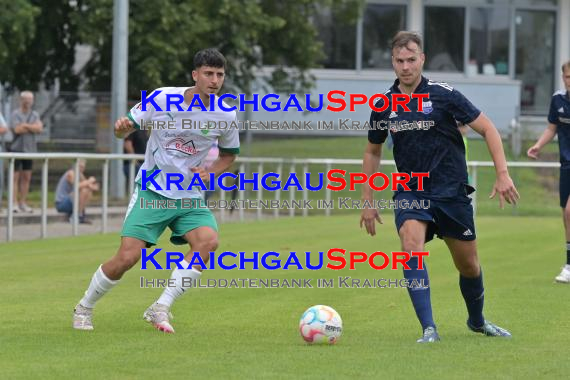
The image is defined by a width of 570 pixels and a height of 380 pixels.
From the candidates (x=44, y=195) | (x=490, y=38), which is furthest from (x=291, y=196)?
(x=490, y=38)

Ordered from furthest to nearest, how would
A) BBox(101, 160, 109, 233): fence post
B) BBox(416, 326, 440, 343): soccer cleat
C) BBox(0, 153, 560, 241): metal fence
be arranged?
BBox(101, 160, 109, 233): fence post → BBox(0, 153, 560, 241): metal fence → BBox(416, 326, 440, 343): soccer cleat

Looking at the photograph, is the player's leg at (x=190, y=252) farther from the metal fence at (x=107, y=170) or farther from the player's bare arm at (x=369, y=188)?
the metal fence at (x=107, y=170)

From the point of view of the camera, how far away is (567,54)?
44094mm

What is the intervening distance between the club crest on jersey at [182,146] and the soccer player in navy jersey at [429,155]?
4.84ft

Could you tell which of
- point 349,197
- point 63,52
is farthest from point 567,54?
point 63,52

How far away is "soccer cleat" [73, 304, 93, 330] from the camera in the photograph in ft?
30.9

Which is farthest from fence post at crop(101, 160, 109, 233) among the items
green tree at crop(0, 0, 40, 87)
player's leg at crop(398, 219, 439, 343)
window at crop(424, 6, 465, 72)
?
window at crop(424, 6, 465, 72)

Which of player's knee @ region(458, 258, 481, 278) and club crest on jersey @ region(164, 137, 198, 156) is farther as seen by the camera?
club crest on jersey @ region(164, 137, 198, 156)

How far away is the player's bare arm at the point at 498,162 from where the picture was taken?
336 inches

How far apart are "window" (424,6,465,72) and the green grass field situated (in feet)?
88.6

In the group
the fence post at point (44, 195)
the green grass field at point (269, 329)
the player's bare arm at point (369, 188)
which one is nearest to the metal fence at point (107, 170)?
the fence post at point (44, 195)

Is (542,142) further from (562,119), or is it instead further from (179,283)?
(179,283)

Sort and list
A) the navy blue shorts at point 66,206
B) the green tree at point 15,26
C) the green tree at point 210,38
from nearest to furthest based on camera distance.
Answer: the navy blue shorts at point 66,206 < the green tree at point 15,26 < the green tree at point 210,38

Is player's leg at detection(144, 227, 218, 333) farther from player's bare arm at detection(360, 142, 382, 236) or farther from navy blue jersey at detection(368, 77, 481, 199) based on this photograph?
navy blue jersey at detection(368, 77, 481, 199)
